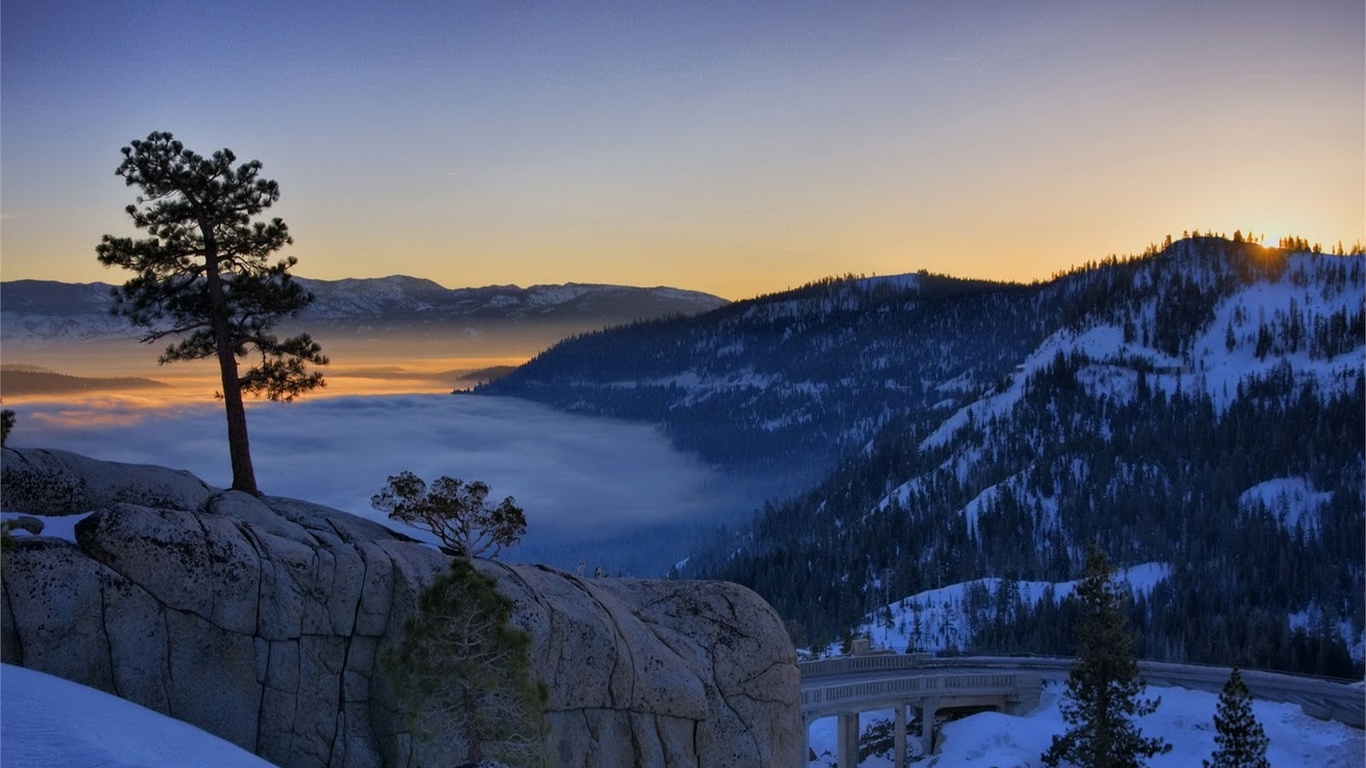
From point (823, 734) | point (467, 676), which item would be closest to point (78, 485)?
point (467, 676)

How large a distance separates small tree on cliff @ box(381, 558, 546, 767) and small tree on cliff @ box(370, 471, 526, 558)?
846 centimetres

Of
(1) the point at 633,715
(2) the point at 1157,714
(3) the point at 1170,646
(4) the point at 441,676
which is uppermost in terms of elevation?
(4) the point at 441,676

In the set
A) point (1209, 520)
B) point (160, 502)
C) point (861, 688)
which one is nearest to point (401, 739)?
point (160, 502)

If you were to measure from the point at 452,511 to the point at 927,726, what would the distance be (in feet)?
185

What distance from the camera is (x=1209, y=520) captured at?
194375 mm

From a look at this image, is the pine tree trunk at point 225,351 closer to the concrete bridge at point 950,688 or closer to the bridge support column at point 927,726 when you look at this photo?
the concrete bridge at point 950,688

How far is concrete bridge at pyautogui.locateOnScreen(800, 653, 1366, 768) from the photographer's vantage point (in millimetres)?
76750

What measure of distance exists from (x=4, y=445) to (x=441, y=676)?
13.4 metres

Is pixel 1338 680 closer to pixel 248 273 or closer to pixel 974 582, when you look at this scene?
pixel 974 582

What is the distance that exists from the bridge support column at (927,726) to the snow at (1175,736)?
3.37 ft

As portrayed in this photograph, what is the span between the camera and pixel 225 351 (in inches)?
1384

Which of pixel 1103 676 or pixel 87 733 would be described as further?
pixel 1103 676

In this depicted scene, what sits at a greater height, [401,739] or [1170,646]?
[401,739]

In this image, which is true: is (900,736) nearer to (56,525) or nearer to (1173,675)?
(1173,675)
